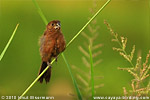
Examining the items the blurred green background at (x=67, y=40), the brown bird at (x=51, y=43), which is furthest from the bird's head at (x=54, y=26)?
the blurred green background at (x=67, y=40)

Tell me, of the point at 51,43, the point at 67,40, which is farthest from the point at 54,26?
the point at 67,40

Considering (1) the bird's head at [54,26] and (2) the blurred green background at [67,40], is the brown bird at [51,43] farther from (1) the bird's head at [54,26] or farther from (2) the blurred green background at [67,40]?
(2) the blurred green background at [67,40]

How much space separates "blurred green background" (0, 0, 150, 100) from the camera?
493 cm

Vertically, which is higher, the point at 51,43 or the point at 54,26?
the point at 54,26

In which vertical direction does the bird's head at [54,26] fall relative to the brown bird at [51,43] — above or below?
above

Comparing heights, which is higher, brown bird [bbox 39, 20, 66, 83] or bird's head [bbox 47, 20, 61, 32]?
bird's head [bbox 47, 20, 61, 32]

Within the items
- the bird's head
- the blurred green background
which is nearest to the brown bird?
the bird's head

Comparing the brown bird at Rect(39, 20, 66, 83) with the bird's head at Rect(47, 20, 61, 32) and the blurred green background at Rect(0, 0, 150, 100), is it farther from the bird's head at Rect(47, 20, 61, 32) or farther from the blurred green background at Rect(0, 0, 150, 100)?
the blurred green background at Rect(0, 0, 150, 100)

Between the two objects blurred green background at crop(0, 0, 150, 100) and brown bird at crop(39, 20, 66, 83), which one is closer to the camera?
brown bird at crop(39, 20, 66, 83)

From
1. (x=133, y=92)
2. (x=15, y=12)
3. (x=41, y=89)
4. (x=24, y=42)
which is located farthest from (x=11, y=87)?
(x=133, y=92)

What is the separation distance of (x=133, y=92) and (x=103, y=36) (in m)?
3.87

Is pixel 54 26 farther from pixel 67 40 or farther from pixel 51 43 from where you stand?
pixel 67 40

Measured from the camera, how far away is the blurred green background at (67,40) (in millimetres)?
4926

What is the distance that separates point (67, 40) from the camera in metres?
5.29
